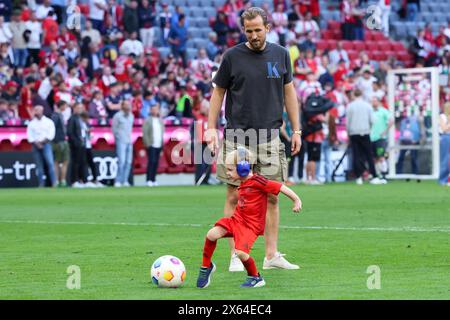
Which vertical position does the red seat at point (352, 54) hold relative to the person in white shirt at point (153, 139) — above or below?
above

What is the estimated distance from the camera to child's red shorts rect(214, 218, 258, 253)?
10.3m

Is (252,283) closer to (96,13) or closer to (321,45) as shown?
(96,13)

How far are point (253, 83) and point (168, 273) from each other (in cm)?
235

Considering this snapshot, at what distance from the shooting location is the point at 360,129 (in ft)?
105

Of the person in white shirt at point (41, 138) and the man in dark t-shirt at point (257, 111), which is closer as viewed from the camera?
the man in dark t-shirt at point (257, 111)

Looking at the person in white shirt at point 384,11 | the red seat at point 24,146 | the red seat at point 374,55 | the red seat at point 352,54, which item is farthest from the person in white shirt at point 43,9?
the red seat at point 374,55

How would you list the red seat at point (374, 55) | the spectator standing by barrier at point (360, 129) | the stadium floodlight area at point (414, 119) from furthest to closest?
the red seat at point (374, 55) → the spectator standing by barrier at point (360, 129) → the stadium floodlight area at point (414, 119)

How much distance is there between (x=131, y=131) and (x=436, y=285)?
22.6m

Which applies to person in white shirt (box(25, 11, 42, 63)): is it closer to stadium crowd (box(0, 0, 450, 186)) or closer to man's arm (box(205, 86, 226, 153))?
stadium crowd (box(0, 0, 450, 186))

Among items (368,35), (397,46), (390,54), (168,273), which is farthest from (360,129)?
(168,273)

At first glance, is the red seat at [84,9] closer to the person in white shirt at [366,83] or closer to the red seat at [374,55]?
the person in white shirt at [366,83]

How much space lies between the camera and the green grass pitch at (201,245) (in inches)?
391

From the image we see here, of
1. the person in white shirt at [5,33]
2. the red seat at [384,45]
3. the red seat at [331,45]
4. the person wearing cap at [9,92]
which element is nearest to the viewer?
the person wearing cap at [9,92]

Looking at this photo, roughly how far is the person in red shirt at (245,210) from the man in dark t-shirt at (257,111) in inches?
35.0
